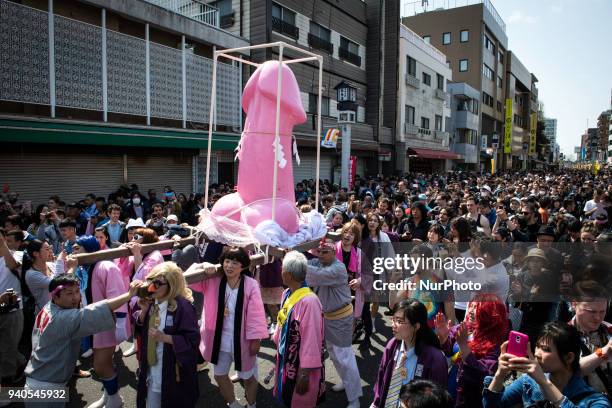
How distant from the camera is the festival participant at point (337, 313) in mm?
3871

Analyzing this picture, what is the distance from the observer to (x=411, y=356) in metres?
2.70

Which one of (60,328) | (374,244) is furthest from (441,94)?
(60,328)

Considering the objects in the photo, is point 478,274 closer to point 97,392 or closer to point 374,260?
point 374,260

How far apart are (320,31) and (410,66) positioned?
9.40 meters

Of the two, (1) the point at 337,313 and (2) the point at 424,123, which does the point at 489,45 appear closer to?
(2) the point at 424,123

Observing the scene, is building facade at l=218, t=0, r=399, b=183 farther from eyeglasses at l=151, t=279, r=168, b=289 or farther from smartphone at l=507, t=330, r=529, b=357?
smartphone at l=507, t=330, r=529, b=357

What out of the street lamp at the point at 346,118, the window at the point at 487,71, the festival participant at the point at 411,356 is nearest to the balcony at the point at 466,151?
the window at the point at 487,71

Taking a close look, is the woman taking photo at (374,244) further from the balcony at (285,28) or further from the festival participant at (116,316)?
the balcony at (285,28)

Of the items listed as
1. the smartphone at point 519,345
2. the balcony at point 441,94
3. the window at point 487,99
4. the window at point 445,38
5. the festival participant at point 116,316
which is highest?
the window at point 445,38

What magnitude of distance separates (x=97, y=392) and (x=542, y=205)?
28.5 feet

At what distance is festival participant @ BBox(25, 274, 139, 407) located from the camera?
2873 millimetres

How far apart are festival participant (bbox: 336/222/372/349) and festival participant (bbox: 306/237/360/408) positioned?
3.33 feet

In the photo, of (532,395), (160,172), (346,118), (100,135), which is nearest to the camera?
(532,395)

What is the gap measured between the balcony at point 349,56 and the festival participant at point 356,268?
18.7m
